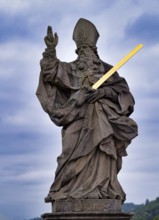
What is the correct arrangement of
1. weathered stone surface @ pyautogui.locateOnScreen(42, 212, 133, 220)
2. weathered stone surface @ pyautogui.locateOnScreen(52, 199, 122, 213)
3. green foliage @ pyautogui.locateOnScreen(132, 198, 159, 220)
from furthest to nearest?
1. green foliage @ pyautogui.locateOnScreen(132, 198, 159, 220)
2. weathered stone surface @ pyautogui.locateOnScreen(52, 199, 122, 213)
3. weathered stone surface @ pyautogui.locateOnScreen(42, 212, 133, 220)

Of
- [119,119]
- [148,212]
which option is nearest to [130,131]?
[119,119]

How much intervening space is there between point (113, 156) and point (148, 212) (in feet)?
197

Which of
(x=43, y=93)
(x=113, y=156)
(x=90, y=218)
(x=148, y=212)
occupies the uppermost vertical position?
(x=148, y=212)

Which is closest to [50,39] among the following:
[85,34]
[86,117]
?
[85,34]

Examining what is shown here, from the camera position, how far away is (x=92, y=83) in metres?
17.5

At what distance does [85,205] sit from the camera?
1655 centimetres

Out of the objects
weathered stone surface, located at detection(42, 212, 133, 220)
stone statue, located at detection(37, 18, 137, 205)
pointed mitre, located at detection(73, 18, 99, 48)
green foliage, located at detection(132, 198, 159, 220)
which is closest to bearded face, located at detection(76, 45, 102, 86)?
stone statue, located at detection(37, 18, 137, 205)

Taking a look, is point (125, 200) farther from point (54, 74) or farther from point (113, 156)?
point (54, 74)

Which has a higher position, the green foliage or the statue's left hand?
the green foliage

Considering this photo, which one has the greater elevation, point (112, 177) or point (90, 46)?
point (90, 46)

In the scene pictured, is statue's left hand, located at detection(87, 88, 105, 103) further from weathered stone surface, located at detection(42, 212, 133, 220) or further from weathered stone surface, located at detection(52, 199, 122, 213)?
weathered stone surface, located at detection(42, 212, 133, 220)

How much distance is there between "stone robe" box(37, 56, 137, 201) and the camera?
1689 centimetres

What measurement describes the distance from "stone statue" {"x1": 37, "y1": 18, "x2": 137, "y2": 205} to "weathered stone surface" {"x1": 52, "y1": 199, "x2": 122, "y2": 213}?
0.33 feet

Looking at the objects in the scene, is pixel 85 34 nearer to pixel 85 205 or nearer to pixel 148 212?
pixel 85 205
